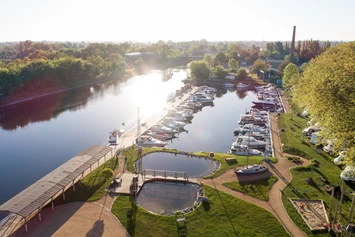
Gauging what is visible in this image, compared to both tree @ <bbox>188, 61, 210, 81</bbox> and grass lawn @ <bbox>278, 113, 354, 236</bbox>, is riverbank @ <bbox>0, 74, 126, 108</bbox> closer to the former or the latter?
tree @ <bbox>188, 61, 210, 81</bbox>

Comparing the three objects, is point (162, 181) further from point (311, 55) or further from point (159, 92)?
point (311, 55)

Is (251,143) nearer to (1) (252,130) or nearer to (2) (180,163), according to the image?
(1) (252,130)

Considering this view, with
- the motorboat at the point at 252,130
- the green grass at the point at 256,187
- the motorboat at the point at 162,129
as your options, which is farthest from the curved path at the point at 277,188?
the motorboat at the point at 162,129

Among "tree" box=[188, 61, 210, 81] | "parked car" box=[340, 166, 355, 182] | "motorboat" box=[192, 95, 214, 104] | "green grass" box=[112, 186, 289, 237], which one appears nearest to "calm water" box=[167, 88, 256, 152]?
"motorboat" box=[192, 95, 214, 104]

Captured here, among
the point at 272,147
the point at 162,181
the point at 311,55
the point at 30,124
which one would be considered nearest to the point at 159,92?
the point at 30,124

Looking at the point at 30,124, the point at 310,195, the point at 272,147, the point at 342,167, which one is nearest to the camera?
the point at 310,195

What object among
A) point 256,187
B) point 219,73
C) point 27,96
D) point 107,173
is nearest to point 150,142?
point 107,173

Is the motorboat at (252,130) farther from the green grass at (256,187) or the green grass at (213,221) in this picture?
the green grass at (213,221)
